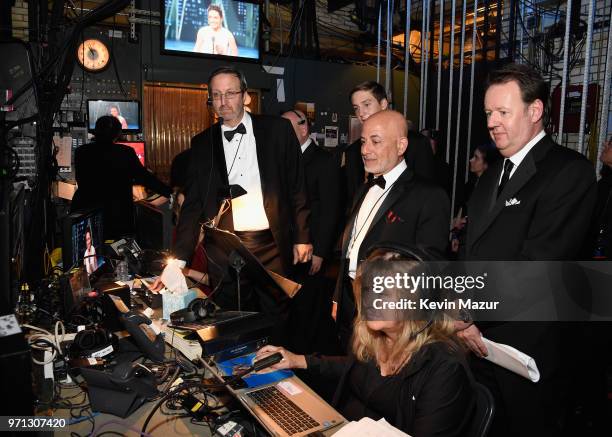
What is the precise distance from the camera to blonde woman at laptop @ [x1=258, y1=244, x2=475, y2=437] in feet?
4.38

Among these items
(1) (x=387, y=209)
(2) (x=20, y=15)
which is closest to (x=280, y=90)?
(2) (x=20, y=15)

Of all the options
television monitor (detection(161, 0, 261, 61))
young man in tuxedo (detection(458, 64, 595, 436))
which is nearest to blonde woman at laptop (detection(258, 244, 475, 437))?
young man in tuxedo (detection(458, 64, 595, 436))

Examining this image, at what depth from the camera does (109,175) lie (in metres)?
4.00

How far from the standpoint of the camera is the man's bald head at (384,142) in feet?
7.54

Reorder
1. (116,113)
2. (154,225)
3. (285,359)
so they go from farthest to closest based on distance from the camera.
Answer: (116,113)
(154,225)
(285,359)

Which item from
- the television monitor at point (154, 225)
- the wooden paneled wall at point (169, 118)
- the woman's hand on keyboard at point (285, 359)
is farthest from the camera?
the wooden paneled wall at point (169, 118)

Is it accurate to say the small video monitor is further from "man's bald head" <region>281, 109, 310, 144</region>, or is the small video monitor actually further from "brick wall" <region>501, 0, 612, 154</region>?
"brick wall" <region>501, 0, 612, 154</region>

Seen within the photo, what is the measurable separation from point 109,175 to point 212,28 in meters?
2.58

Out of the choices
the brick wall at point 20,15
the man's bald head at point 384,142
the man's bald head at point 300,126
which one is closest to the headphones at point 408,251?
the man's bald head at point 384,142

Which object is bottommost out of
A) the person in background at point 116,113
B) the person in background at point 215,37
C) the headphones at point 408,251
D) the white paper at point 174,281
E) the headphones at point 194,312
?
the headphones at point 194,312

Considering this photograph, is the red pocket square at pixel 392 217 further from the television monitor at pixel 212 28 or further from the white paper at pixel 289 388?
the television monitor at pixel 212 28

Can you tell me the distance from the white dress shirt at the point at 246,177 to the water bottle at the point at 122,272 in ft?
2.26

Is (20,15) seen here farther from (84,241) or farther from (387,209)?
(387,209)

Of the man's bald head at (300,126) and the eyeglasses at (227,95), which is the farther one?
the man's bald head at (300,126)
